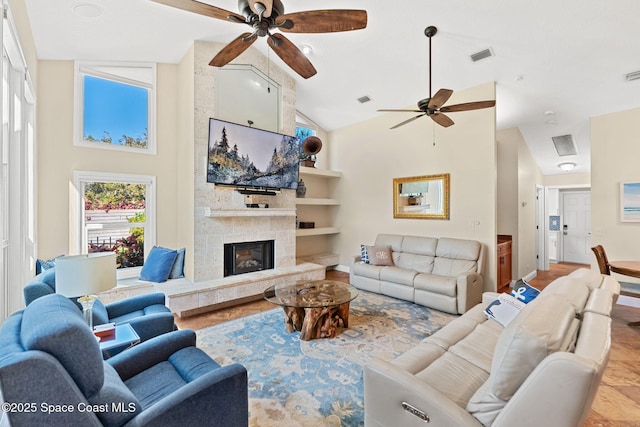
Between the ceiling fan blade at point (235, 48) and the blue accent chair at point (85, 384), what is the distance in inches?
85.9

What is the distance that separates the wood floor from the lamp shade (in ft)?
5.96

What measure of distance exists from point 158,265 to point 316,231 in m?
3.16

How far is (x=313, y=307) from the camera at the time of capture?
280 centimetres

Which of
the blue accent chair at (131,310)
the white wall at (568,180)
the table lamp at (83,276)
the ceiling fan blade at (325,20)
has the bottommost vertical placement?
the blue accent chair at (131,310)

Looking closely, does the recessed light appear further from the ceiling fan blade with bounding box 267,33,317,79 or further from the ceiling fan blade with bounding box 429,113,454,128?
the ceiling fan blade with bounding box 429,113,454,128

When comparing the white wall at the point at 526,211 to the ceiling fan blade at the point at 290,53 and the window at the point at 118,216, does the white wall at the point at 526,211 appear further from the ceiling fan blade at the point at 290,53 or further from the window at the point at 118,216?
the window at the point at 118,216

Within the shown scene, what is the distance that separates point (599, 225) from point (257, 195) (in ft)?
18.2

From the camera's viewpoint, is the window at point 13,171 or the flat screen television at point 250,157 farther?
the flat screen television at point 250,157

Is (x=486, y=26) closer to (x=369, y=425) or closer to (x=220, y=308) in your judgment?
(x=369, y=425)

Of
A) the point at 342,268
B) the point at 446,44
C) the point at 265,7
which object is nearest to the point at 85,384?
the point at 265,7

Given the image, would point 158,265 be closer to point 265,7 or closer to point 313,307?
point 313,307

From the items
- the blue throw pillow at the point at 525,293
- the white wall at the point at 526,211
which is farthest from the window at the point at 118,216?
the white wall at the point at 526,211

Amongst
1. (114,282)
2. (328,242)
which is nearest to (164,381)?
(114,282)

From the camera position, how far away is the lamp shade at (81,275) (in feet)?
5.71
